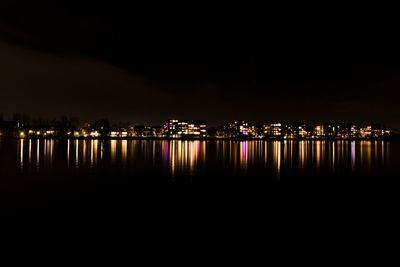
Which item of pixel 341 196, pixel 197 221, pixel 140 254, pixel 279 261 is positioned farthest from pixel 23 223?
pixel 341 196

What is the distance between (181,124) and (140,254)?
622ft

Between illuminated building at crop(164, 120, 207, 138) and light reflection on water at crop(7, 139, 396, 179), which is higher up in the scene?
illuminated building at crop(164, 120, 207, 138)

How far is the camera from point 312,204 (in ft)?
40.2

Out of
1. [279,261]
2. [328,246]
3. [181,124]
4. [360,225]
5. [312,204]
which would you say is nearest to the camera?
[279,261]

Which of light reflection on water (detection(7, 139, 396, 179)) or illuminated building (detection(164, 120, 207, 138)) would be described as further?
illuminated building (detection(164, 120, 207, 138))

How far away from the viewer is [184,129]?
640 ft

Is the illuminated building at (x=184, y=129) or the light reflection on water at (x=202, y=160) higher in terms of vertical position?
the illuminated building at (x=184, y=129)

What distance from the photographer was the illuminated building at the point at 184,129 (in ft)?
632

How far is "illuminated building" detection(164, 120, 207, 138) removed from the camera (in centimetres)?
19275

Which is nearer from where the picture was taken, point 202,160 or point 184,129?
point 202,160

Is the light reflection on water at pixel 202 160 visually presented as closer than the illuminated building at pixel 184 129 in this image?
Yes

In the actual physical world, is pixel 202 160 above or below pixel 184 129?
below

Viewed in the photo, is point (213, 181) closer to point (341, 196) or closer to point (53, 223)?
point (341, 196)

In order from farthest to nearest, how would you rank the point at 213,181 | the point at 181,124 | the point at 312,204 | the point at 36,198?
the point at 181,124
the point at 213,181
the point at 36,198
the point at 312,204
